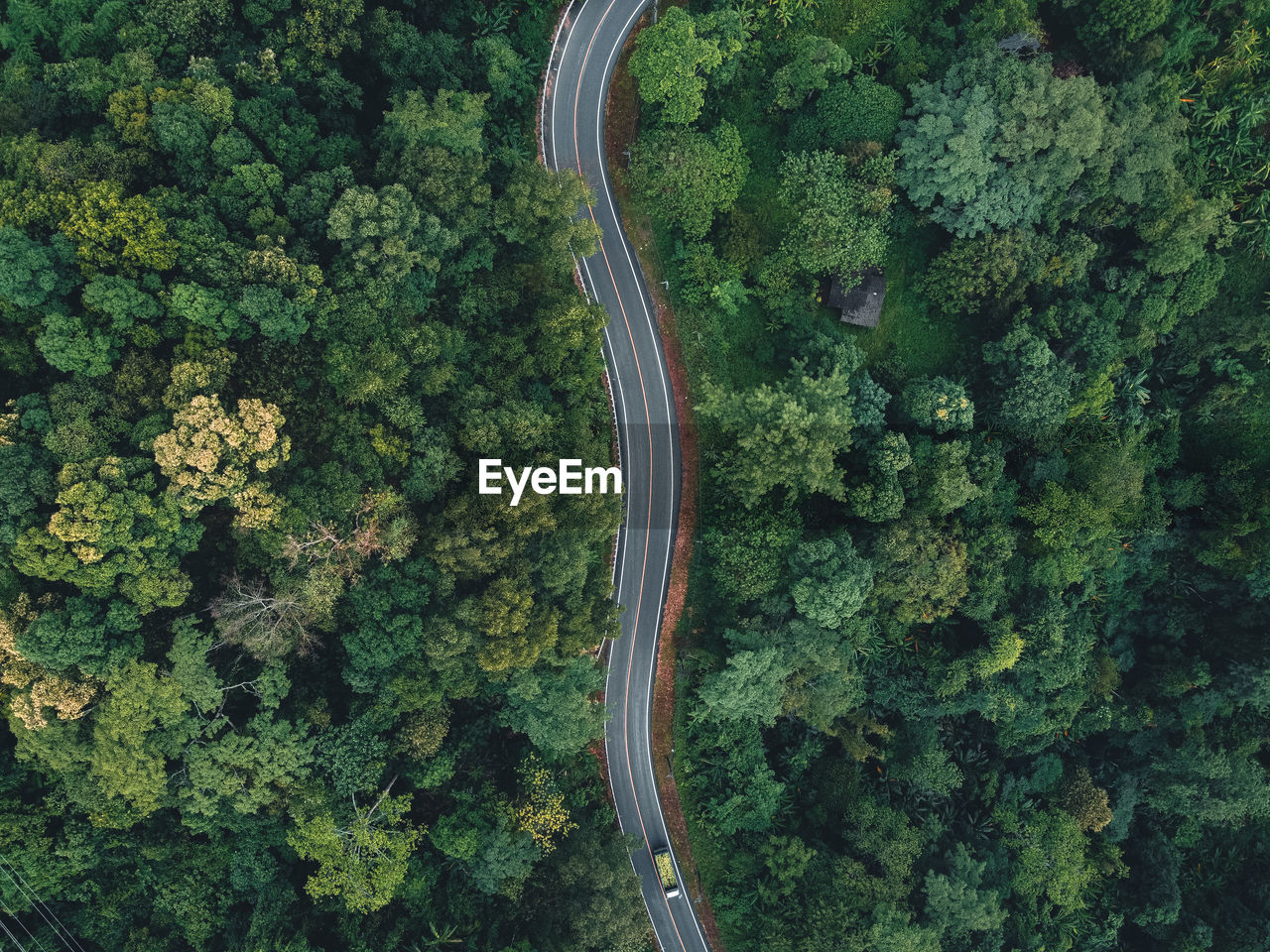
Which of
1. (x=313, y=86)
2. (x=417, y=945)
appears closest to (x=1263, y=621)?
(x=417, y=945)

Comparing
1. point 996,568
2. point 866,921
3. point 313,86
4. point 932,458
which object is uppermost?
point 313,86

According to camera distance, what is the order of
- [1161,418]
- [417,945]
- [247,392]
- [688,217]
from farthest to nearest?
[1161,418], [688,217], [417,945], [247,392]

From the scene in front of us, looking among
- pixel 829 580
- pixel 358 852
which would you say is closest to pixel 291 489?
pixel 358 852

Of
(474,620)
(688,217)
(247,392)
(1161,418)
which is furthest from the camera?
(1161,418)

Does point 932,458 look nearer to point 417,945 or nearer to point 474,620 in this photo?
point 474,620

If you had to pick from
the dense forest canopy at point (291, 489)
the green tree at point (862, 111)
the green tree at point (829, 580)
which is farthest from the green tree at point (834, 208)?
the green tree at point (829, 580)

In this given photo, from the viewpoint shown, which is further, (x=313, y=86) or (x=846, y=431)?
(x=846, y=431)

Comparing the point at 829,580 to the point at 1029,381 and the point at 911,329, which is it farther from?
the point at 911,329

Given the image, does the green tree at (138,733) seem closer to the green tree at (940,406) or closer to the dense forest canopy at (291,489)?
the dense forest canopy at (291,489)
